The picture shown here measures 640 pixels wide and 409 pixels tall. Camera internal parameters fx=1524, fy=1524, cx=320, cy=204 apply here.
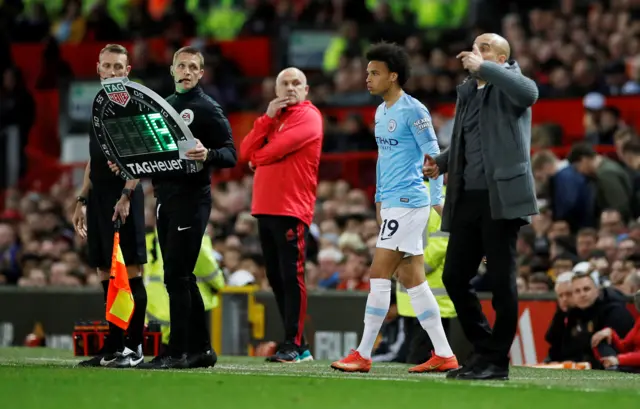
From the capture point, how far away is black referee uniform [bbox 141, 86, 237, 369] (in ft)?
34.7

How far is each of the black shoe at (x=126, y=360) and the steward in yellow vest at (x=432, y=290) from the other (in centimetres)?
237

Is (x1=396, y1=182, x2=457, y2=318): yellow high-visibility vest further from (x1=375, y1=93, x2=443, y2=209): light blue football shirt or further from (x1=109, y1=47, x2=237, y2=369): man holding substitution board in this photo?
(x1=109, y1=47, x2=237, y2=369): man holding substitution board

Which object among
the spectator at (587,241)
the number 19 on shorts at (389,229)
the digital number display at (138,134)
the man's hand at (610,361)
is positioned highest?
the digital number display at (138,134)

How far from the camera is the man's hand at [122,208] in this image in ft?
35.4

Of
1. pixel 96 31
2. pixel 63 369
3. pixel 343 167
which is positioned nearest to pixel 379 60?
pixel 63 369

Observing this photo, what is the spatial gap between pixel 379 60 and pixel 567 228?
5.25 m

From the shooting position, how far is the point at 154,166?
34.9 ft

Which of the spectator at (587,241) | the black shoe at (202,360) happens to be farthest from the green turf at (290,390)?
the spectator at (587,241)

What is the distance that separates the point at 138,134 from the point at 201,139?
0.45m

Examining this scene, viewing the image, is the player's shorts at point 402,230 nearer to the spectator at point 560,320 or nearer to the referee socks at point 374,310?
the referee socks at point 374,310

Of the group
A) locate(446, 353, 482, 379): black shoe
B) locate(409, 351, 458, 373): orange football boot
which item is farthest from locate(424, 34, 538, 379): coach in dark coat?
locate(409, 351, 458, 373): orange football boot

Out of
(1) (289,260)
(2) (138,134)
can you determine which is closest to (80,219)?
(2) (138,134)

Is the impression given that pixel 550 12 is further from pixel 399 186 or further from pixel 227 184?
pixel 399 186

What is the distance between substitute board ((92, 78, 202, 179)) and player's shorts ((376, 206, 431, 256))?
1.35m
